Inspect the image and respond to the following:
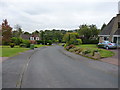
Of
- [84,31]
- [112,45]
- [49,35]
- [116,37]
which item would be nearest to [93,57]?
[112,45]

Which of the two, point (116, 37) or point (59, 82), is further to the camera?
point (116, 37)

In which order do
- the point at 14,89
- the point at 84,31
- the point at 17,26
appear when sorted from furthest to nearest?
the point at 17,26 → the point at 84,31 → the point at 14,89

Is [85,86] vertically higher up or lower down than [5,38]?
lower down

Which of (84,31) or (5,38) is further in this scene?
(84,31)

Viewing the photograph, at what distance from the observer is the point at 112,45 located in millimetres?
23375

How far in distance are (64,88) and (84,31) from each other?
43.8 metres

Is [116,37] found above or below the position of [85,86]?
above

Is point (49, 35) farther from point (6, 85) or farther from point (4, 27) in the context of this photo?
point (6, 85)

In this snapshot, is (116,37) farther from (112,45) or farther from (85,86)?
(85,86)

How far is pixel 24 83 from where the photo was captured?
6828 millimetres

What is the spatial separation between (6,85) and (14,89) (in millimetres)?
769

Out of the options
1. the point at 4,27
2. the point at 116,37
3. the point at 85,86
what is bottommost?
the point at 85,86

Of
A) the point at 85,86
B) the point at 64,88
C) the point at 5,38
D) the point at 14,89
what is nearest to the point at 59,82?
the point at 64,88

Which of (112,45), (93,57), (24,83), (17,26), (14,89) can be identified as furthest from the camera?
(17,26)
